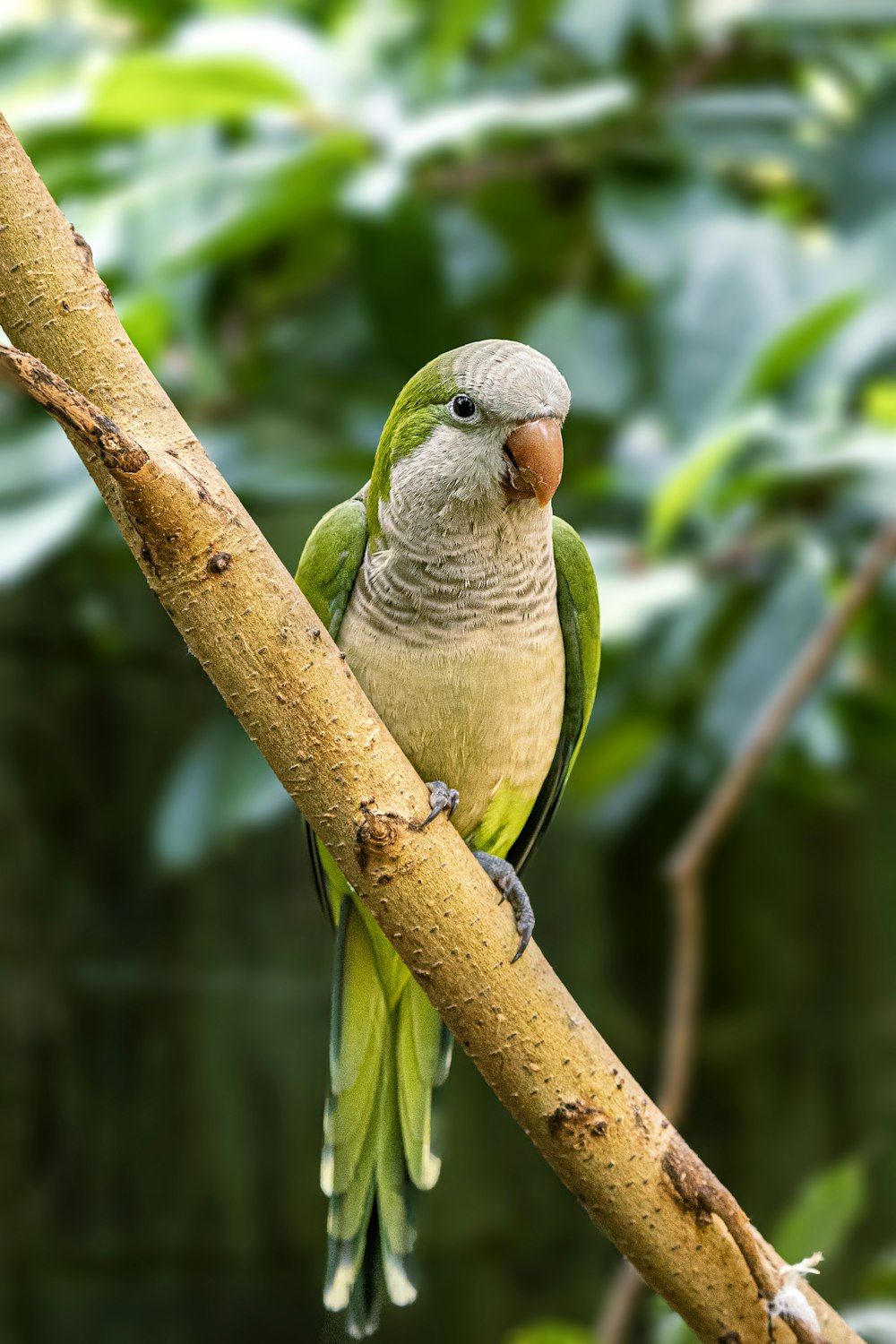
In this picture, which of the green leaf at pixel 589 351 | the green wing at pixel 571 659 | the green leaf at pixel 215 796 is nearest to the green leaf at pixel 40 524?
the green leaf at pixel 215 796

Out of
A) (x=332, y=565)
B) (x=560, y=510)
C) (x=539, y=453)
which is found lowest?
(x=539, y=453)

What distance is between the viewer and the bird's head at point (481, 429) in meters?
0.51

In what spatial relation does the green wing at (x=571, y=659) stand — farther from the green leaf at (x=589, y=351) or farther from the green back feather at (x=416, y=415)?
the green leaf at (x=589, y=351)

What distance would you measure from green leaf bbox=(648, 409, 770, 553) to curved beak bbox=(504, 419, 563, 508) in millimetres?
627

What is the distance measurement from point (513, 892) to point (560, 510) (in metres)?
0.83

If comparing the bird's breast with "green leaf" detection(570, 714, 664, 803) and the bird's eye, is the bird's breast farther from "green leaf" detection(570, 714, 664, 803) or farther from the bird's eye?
"green leaf" detection(570, 714, 664, 803)

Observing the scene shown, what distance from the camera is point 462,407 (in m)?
0.55

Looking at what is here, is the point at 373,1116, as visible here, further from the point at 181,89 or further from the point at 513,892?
the point at 181,89

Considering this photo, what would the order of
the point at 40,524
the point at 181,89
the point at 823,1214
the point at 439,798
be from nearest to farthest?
the point at 439,798
the point at 823,1214
the point at 181,89
the point at 40,524

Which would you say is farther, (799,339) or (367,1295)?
(799,339)

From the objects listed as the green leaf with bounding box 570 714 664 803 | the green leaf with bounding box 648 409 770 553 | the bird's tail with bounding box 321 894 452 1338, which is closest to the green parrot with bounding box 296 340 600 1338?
the bird's tail with bounding box 321 894 452 1338

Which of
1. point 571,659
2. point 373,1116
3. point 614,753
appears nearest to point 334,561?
point 571,659

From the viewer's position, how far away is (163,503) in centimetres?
53

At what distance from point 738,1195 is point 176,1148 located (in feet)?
3.16
